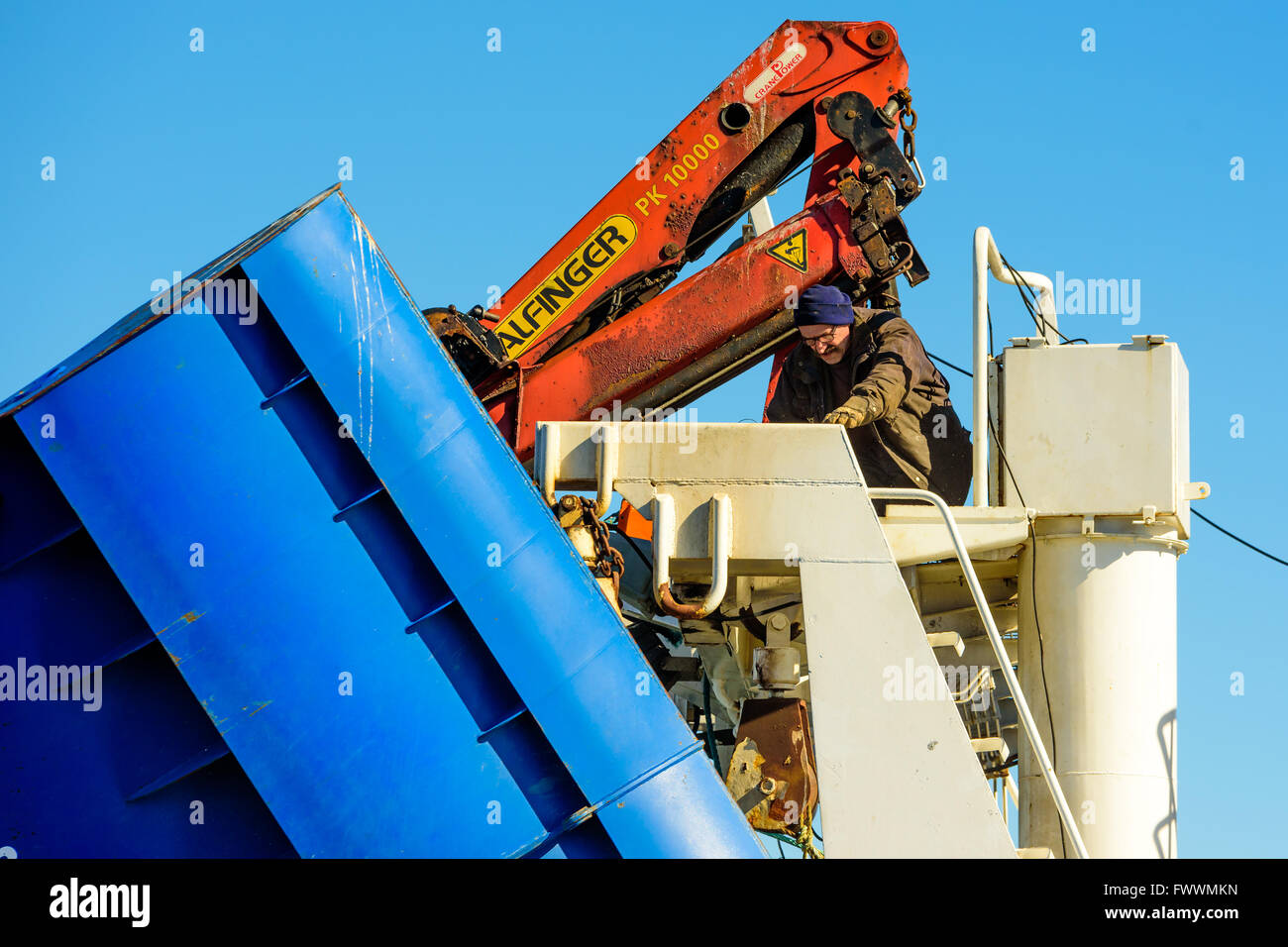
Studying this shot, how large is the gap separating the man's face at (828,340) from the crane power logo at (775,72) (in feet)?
4.04

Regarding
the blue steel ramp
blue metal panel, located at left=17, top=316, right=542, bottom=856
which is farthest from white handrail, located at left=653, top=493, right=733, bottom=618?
blue metal panel, located at left=17, top=316, right=542, bottom=856

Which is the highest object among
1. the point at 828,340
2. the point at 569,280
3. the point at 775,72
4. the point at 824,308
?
the point at 775,72

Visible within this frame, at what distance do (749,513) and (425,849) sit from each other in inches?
61.6

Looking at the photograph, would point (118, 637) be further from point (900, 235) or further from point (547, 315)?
point (900, 235)

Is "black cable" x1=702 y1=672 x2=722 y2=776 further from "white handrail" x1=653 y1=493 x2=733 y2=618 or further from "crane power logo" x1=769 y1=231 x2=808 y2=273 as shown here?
"crane power logo" x1=769 y1=231 x2=808 y2=273

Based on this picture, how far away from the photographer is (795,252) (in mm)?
6430

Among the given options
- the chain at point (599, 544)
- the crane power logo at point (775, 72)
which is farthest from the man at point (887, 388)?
the chain at point (599, 544)

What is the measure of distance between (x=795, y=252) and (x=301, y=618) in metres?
2.71

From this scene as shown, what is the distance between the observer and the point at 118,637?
4918mm

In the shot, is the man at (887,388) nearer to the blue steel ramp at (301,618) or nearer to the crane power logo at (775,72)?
the crane power logo at (775,72)

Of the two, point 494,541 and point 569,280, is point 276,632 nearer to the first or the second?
point 494,541

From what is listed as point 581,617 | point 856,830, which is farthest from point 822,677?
point 581,617

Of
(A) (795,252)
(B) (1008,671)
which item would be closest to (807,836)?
(B) (1008,671)

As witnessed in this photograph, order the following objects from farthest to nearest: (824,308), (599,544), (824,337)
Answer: (824,337) < (824,308) < (599,544)
